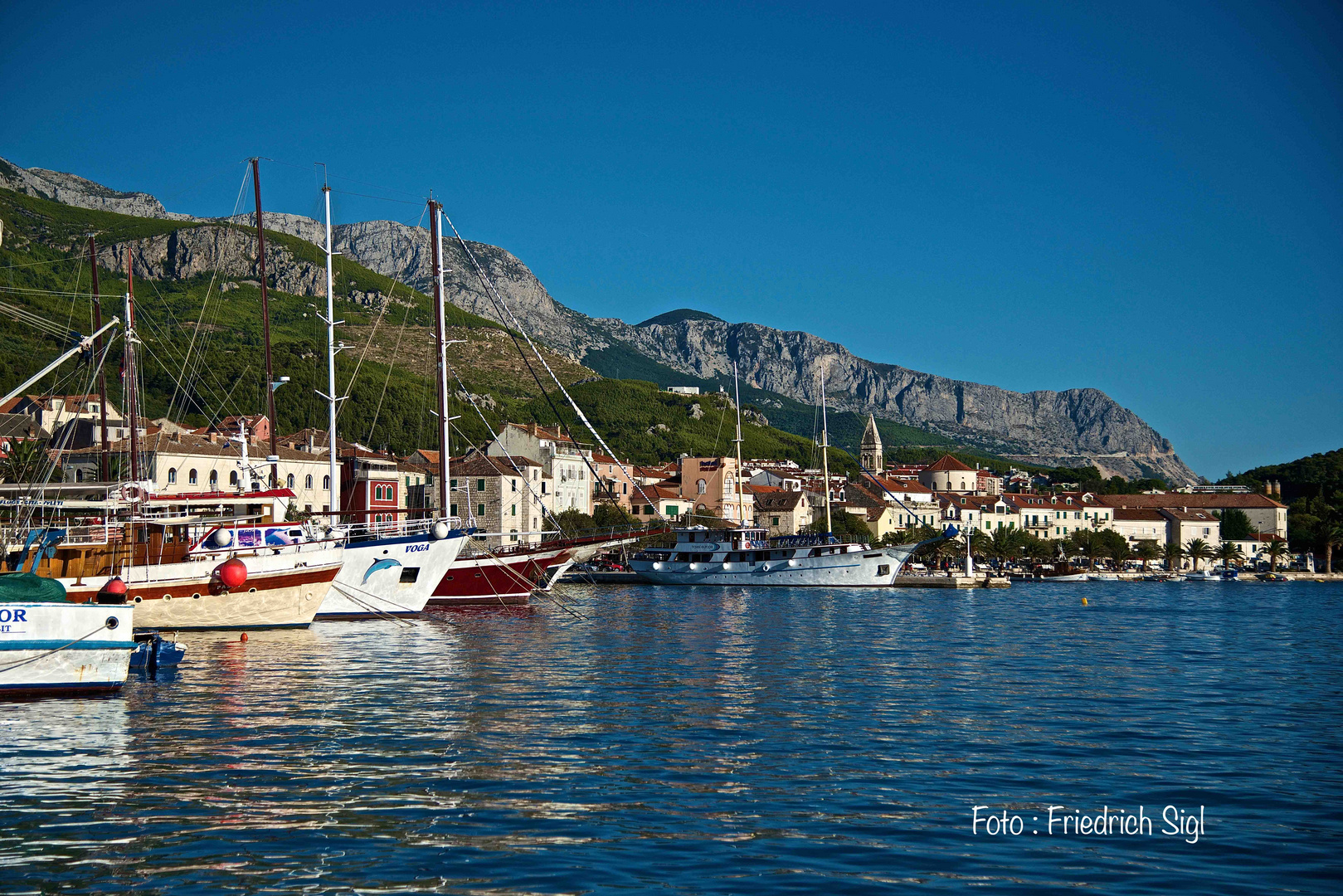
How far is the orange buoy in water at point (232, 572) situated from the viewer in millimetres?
35531

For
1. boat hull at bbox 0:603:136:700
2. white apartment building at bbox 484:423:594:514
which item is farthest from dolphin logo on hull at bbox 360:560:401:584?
white apartment building at bbox 484:423:594:514

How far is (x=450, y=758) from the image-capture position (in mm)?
17750

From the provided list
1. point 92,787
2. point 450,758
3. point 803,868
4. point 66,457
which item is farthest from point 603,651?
point 66,457

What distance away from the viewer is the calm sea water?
1234cm

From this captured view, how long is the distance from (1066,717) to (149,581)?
93.3 feet

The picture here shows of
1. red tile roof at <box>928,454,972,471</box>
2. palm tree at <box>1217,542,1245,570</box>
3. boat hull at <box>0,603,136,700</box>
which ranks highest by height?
red tile roof at <box>928,454,972,471</box>

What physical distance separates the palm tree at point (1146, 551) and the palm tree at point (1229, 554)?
413 inches

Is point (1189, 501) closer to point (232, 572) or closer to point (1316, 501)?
point (1316, 501)

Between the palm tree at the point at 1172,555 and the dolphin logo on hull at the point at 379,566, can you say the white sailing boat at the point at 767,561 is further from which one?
the palm tree at the point at 1172,555

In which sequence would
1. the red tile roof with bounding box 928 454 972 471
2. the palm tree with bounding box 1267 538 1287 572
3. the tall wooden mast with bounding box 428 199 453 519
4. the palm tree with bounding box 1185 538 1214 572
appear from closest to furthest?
the tall wooden mast with bounding box 428 199 453 519 < the palm tree with bounding box 1267 538 1287 572 < the palm tree with bounding box 1185 538 1214 572 < the red tile roof with bounding box 928 454 972 471

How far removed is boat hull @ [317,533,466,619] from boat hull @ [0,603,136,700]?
21418mm

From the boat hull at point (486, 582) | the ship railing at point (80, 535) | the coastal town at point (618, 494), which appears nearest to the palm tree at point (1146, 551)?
the coastal town at point (618, 494)

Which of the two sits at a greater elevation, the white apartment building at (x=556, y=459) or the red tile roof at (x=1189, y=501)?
the white apartment building at (x=556, y=459)

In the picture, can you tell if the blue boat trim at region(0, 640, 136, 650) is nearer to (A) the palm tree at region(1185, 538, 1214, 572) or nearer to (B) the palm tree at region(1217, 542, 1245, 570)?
(B) the palm tree at region(1217, 542, 1245, 570)
